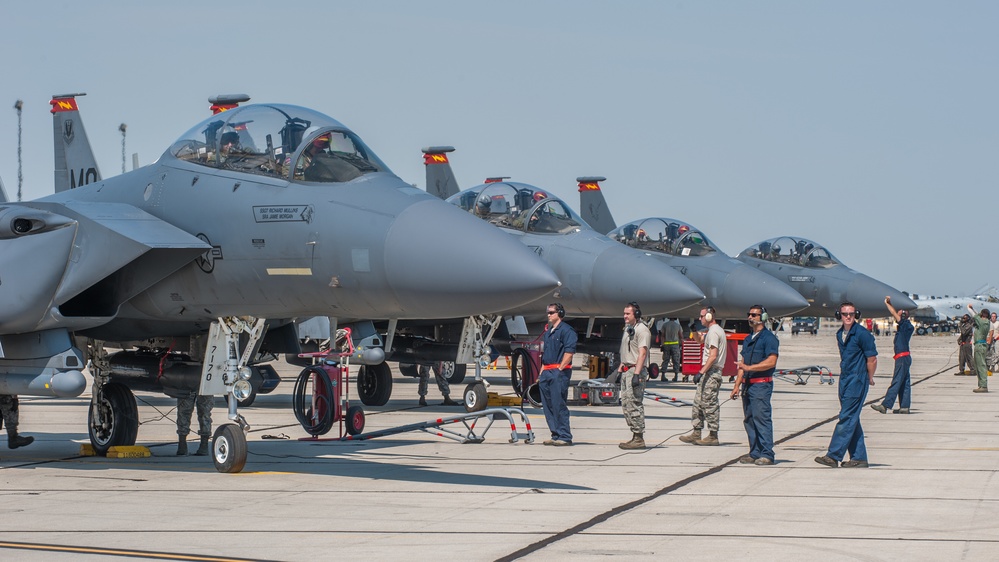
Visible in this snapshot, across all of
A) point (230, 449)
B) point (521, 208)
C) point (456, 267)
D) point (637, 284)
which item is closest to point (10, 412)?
point (230, 449)

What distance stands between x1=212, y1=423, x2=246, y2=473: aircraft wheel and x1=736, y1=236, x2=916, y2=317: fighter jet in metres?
18.7

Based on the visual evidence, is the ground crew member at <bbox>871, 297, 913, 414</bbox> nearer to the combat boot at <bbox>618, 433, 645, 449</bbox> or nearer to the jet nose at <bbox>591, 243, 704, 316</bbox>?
the jet nose at <bbox>591, 243, 704, 316</bbox>

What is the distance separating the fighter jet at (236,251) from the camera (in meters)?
9.62

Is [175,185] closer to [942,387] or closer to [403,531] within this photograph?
[403,531]

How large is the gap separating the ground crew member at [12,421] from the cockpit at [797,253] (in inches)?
774

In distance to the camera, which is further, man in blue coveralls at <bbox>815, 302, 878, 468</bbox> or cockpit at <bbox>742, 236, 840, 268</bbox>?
cockpit at <bbox>742, 236, 840, 268</bbox>

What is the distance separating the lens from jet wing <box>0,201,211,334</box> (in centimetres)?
1070

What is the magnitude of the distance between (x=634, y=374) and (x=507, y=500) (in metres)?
4.68

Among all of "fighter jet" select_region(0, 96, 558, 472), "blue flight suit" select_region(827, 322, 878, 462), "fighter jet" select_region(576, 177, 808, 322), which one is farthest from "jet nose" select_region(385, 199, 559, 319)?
"fighter jet" select_region(576, 177, 808, 322)

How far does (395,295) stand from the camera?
9.68 metres

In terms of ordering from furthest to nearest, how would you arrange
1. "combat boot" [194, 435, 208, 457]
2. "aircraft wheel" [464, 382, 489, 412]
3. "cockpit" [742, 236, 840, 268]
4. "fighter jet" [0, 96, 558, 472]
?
"cockpit" [742, 236, 840, 268] → "aircraft wheel" [464, 382, 489, 412] → "combat boot" [194, 435, 208, 457] → "fighter jet" [0, 96, 558, 472]

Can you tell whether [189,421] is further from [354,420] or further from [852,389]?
[852,389]

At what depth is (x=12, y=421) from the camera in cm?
1368

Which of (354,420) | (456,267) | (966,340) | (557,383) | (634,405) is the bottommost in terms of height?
(354,420)
